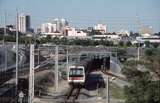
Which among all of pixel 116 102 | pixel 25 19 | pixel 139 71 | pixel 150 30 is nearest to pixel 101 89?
pixel 116 102

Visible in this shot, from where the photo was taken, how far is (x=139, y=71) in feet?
67.1

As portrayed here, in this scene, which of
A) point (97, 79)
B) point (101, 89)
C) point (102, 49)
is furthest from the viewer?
point (102, 49)

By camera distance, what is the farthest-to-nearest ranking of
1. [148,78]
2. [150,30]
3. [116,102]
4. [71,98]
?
[150,30], [71,98], [116,102], [148,78]

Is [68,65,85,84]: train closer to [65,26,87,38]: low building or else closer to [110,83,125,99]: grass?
[110,83,125,99]: grass

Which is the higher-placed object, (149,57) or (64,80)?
(149,57)

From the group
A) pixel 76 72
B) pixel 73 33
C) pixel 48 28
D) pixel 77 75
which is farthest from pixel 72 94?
pixel 48 28

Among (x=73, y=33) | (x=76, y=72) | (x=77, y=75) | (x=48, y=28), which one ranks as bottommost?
(x=77, y=75)

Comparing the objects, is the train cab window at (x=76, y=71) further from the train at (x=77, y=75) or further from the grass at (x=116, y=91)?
the grass at (x=116, y=91)

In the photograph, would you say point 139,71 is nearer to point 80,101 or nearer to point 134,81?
point 134,81

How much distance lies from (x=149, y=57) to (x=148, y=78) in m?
0.83

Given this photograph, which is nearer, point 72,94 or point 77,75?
point 72,94

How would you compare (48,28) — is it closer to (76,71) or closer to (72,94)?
(76,71)

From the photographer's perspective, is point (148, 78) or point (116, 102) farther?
point (116, 102)

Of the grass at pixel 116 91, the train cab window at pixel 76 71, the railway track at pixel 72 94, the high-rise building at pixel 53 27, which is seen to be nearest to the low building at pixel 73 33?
the high-rise building at pixel 53 27
